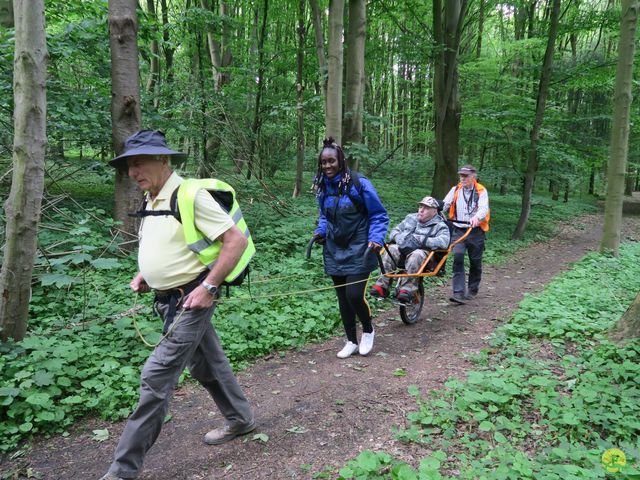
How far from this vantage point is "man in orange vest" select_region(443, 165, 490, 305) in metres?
7.19

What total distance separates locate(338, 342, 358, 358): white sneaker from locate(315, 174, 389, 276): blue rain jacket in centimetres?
96

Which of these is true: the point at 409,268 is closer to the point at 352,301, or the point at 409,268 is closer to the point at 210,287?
the point at 352,301

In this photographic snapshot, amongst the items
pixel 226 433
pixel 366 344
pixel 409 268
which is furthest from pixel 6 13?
pixel 226 433

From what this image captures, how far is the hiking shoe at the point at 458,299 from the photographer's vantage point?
23.8 feet

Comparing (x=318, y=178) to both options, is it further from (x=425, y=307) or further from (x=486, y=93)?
(x=486, y=93)

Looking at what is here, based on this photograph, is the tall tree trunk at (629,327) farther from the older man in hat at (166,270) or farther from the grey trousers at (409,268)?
the older man in hat at (166,270)

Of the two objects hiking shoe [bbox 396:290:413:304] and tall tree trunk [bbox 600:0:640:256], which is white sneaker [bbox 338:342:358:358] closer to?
hiking shoe [bbox 396:290:413:304]

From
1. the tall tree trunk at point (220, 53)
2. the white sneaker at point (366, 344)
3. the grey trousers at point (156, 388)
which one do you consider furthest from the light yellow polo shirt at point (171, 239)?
the tall tree trunk at point (220, 53)

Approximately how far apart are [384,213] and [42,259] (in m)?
4.17

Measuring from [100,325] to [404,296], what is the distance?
386 centimetres

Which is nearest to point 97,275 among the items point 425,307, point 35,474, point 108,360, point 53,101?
point 108,360

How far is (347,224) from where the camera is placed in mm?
4523

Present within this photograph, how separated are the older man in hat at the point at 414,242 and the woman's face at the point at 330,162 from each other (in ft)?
6.36

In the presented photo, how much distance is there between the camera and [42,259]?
5145 mm
